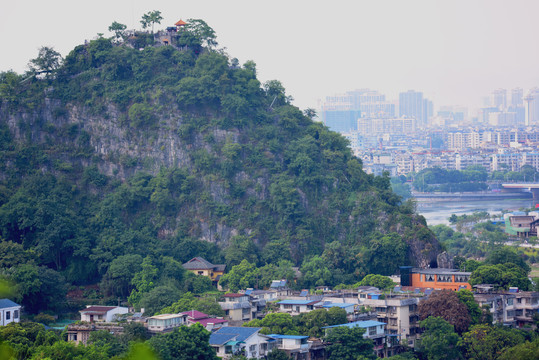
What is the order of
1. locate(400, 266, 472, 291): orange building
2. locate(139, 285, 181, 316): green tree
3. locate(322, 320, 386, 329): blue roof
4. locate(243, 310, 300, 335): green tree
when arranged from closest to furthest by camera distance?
locate(243, 310, 300, 335): green tree, locate(322, 320, 386, 329): blue roof, locate(139, 285, 181, 316): green tree, locate(400, 266, 472, 291): orange building

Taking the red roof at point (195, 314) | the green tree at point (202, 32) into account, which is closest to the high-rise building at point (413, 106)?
the green tree at point (202, 32)

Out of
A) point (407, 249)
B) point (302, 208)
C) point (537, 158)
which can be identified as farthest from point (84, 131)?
point (537, 158)

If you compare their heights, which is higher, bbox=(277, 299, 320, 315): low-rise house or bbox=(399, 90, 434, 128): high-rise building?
bbox=(399, 90, 434, 128): high-rise building

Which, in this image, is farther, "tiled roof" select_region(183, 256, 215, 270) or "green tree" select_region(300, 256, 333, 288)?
"tiled roof" select_region(183, 256, 215, 270)

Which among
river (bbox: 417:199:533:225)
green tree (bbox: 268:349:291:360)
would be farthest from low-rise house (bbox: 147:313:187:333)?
river (bbox: 417:199:533:225)

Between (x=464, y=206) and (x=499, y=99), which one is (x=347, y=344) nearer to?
(x=464, y=206)

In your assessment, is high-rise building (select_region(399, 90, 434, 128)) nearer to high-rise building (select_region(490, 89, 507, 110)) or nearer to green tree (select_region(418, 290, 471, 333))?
high-rise building (select_region(490, 89, 507, 110))
